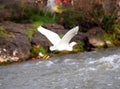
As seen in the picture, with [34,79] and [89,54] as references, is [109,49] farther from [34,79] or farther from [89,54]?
[34,79]

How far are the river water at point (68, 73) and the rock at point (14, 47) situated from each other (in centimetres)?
58

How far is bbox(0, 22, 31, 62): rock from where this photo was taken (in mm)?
23234

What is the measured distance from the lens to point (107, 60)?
21.8 meters

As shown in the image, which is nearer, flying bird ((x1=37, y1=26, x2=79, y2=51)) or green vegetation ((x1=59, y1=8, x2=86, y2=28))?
flying bird ((x1=37, y1=26, x2=79, y2=51))

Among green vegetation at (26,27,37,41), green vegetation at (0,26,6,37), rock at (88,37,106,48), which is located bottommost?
rock at (88,37,106,48)

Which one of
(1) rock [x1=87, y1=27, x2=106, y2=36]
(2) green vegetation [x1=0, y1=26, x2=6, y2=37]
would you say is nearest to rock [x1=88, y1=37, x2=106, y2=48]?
(1) rock [x1=87, y1=27, x2=106, y2=36]

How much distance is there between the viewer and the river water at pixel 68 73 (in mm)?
18859

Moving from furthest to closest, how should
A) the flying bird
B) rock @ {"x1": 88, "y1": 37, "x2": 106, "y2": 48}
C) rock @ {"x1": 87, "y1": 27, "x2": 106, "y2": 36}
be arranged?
rock @ {"x1": 87, "y1": 27, "x2": 106, "y2": 36} → rock @ {"x1": 88, "y1": 37, "x2": 106, "y2": 48} → the flying bird

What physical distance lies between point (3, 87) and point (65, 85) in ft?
6.28

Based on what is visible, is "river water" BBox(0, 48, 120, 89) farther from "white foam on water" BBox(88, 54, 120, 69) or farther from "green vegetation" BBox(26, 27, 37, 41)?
"green vegetation" BBox(26, 27, 37, 41)

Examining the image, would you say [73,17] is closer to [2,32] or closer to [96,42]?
[96,42]

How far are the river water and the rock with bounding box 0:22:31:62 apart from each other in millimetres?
584

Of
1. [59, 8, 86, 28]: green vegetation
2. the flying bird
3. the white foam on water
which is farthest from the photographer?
[59, 8, 86, 28]: green vegetation

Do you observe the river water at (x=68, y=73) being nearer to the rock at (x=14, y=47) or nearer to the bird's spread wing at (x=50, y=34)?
the rock at (x=14, y=47)
